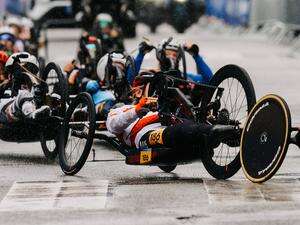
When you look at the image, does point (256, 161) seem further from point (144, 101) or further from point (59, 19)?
point (59, 19)

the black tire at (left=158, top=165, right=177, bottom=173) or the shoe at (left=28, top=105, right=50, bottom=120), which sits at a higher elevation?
the shoe at (left=28, top=105, right=50, bottom=120)

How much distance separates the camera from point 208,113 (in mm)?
11516

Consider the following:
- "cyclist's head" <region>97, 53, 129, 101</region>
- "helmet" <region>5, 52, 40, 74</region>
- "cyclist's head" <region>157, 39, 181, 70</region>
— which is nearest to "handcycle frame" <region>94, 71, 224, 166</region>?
"helmet" <region>5, 52, 40, 74</region>

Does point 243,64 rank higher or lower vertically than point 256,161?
lower

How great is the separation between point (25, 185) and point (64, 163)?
819mm

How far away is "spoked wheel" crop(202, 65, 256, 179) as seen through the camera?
35.9ft

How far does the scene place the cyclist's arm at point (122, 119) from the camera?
1180 cm

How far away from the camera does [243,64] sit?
107ft

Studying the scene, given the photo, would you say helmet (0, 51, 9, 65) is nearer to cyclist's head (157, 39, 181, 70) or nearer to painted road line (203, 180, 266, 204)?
cyclist's head (157, 39, 181, 70)

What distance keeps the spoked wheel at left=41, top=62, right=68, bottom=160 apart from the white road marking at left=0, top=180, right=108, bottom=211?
1.56 metres

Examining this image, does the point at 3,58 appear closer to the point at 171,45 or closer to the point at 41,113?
the point at 41,113

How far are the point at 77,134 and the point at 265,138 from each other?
2306 millimetres

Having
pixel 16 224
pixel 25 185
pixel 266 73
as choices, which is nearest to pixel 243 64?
pixel 266 73

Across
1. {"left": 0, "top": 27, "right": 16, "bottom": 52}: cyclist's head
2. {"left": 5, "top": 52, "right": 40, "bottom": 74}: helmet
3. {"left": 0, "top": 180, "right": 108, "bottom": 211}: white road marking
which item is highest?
{"left": 5, "top": 52, "right": 40, "bottom": 74}: helmet
